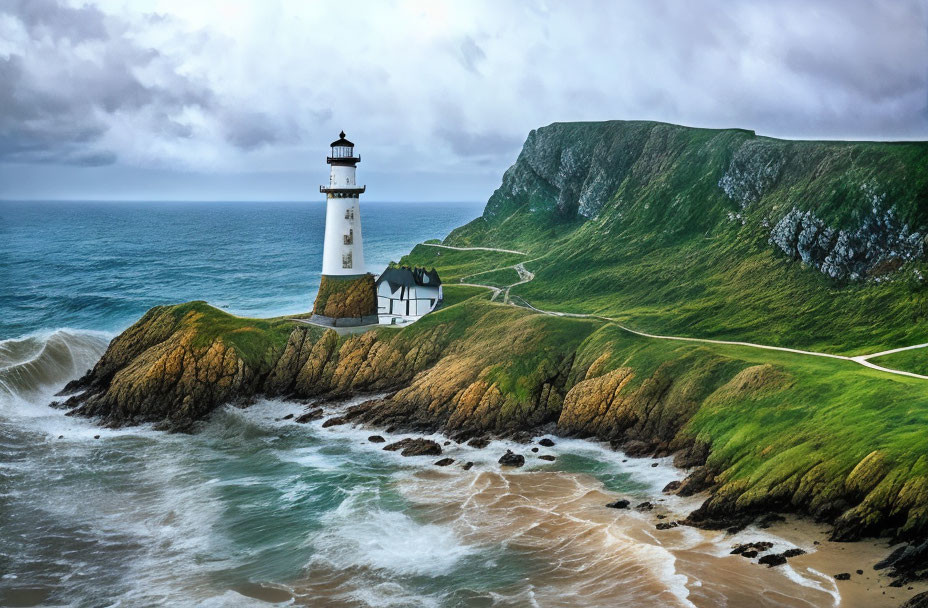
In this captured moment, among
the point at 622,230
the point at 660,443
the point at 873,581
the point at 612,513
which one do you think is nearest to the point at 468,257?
the point at 622,230

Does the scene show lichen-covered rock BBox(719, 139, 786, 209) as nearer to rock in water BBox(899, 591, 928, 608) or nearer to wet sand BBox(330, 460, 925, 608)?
wet sand BBox(330, 460, 925, 608)

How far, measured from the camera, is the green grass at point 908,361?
6238cm

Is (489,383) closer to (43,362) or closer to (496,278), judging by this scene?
(43,362)

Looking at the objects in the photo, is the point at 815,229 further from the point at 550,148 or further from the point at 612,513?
the point at 550,148

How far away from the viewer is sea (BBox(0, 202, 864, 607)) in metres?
39.0

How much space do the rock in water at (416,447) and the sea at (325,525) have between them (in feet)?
3.14

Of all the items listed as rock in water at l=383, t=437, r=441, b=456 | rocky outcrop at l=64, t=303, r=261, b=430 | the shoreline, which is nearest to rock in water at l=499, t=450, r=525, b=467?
the shoreline

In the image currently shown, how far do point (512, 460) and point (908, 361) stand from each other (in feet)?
108

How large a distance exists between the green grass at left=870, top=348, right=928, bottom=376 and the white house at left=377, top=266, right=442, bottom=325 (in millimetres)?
45061

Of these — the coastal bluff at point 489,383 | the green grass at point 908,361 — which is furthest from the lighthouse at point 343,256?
the green grass at point 908,361

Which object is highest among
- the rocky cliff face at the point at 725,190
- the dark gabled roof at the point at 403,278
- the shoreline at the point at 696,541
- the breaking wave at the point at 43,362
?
the rocky cliff face at the point at 725,190

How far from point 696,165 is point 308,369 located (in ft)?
242

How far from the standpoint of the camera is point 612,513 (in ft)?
155

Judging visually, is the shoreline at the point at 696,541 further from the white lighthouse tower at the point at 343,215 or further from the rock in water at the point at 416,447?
the white lighthouse tower at the point at 343,215
